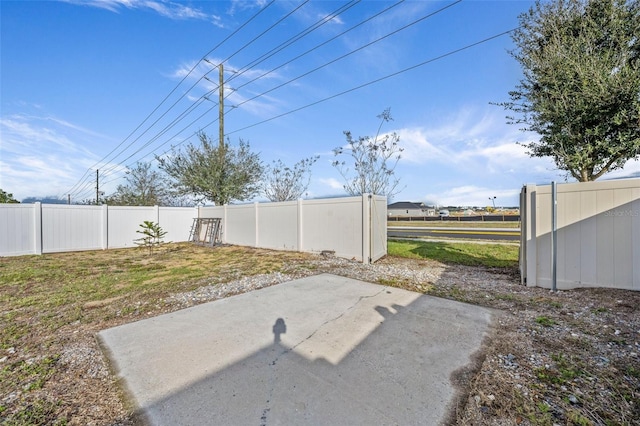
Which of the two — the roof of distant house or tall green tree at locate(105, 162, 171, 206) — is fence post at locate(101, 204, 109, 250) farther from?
the roof of distant house

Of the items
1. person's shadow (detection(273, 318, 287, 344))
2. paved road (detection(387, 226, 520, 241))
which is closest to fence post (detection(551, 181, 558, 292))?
person's shadow (detection(273, 318, 287, 344))

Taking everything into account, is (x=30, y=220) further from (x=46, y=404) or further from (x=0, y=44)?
(x=46, y=404)

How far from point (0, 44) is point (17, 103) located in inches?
129

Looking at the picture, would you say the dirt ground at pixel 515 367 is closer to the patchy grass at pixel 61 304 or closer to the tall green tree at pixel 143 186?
the patchy grass at pixel 61 304

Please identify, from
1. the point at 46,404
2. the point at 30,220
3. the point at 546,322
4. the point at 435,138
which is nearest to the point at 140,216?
the point at 30,220

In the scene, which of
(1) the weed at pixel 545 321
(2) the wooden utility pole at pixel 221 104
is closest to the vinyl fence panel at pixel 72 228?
(2) the wooden utility pole at pixel 221 104

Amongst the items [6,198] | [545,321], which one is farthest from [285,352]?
[6,198]

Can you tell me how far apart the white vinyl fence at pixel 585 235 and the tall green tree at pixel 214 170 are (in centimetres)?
1268

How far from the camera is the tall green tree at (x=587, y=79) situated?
14.1 feet

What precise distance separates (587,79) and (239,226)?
36.9 ft

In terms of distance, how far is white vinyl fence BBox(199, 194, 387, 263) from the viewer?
7215 millimetres

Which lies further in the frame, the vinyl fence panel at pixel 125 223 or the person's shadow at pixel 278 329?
the vinyl fence panel at pixel 125 223

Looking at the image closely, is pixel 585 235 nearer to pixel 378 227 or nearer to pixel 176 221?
pixel 378 227

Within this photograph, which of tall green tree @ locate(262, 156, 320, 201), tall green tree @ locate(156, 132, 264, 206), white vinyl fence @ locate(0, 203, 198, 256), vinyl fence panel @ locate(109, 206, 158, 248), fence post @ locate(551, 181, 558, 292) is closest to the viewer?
fence post @ locate(551, 181, 558, 292)
